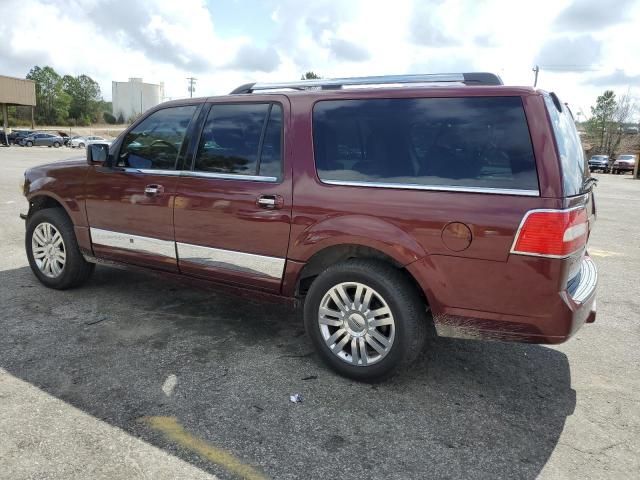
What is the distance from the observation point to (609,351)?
4039 millimetres

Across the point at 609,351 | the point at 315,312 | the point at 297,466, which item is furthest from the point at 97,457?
the point at 609,351

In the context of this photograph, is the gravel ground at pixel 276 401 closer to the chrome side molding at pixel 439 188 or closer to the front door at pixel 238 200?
the front door at pixel 238 200

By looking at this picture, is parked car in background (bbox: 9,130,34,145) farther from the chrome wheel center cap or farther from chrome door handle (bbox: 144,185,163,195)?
the chrome wheel center cap

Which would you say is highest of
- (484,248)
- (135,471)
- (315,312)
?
(484,248)

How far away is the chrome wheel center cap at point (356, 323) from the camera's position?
3.32m

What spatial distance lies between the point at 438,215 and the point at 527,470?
1379mm

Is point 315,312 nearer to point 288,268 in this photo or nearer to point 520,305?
point 288,268

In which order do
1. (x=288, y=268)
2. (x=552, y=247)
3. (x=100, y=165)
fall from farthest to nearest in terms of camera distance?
(x=100, y=165) → (x=288, y=268) → (x=552, y=247)

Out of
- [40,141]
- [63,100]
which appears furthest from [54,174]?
[63,100]

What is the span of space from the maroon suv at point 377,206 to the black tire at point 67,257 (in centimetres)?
77

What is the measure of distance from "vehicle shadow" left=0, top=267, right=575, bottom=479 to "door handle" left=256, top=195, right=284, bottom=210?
3.54ft

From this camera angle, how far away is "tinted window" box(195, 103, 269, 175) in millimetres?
3748

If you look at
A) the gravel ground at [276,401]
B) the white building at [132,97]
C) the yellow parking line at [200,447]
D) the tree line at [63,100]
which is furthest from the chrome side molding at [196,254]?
the white building at [132,97]

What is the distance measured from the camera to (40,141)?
162ft
